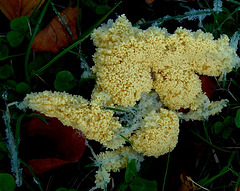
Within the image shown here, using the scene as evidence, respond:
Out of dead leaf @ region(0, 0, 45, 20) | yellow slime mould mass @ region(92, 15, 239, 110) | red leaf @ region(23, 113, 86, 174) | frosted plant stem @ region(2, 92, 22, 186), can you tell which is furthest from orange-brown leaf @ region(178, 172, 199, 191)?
dead leaf @ region(0, 0, 45, 20)

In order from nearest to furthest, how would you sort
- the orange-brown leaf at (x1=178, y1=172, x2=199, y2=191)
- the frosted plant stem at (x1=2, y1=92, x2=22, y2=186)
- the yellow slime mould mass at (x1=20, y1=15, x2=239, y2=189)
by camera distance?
the yellow slime mould mass at (x1=20, y1=15, x2=239, y2=189) → the frosted plant stem at (x1=2, y1=92, x2=22, y2=186) → the orange-brown leaf at (x1=178, y1=172, x2=199, y2=191)

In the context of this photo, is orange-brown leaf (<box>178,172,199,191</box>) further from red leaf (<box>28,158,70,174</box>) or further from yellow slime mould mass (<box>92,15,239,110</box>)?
red leaf (<box>28,158,70,174</box>)

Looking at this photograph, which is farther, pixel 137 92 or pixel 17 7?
pixel 17 7

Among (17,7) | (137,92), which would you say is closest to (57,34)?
(17,7)

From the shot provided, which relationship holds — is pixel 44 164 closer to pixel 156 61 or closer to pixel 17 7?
pixel 156 61

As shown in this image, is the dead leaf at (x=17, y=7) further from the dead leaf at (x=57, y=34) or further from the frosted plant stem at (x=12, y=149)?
the frosted plant stem at (x=12, y=149)

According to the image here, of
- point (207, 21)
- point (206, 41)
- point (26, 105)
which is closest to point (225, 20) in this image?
point (207, 21)

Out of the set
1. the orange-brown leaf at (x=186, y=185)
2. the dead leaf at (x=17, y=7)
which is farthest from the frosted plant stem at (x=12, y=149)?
the orange-brown leaf at (x=186, y=185)

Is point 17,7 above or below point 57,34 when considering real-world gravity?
above
